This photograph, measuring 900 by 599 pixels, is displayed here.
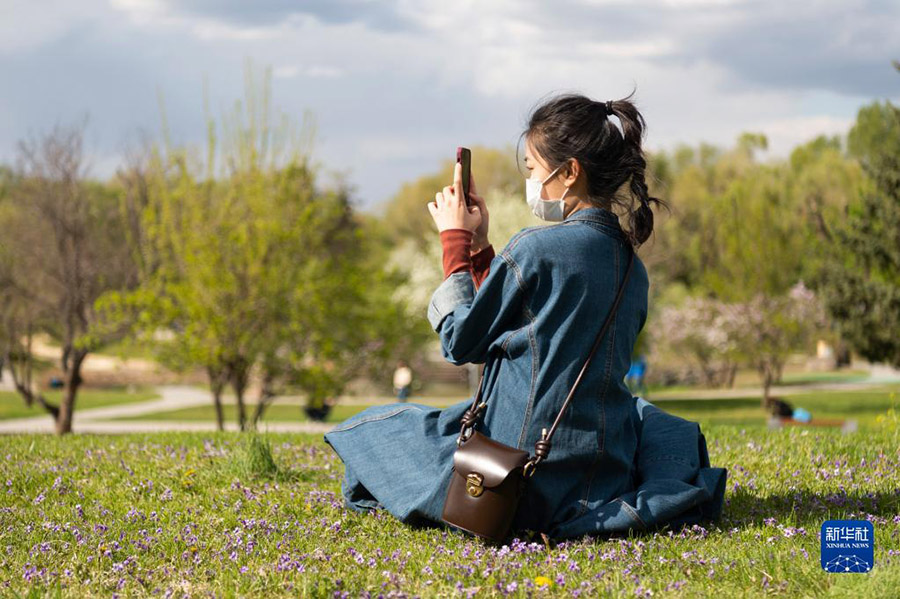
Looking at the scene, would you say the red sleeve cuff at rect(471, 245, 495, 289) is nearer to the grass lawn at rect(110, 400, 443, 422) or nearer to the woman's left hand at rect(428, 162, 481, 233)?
the woman's left hand at rect(428, 162, 481, 233)

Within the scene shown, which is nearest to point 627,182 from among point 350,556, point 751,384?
point 350,556

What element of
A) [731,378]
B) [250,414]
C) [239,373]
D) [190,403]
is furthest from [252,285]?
[731,378]

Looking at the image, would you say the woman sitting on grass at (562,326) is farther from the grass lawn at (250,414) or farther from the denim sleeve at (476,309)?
the grass lawn at (250,414)

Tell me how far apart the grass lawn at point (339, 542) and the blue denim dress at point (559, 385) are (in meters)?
0.13

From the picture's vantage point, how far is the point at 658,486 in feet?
12.9

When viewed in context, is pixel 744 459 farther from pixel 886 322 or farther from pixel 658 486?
pixel 886 322

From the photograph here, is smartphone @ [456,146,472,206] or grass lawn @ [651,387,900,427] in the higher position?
smartphone @ [456,146,472,206]

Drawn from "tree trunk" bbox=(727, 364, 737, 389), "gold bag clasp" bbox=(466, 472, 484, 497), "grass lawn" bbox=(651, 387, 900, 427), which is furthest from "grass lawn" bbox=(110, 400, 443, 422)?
"gold bag clasp" bbox=(466, 472, 484, 497)

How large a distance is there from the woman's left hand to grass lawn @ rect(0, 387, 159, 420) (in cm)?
2688

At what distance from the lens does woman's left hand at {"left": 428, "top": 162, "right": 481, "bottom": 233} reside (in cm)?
385

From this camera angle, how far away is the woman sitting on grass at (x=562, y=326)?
368 cm

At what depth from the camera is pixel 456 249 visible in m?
3.85

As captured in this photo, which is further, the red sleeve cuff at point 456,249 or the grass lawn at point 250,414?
the grass lawn at point 250,414

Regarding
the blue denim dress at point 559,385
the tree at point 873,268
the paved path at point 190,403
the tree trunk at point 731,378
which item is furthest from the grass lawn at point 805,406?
the blue denim dress at point 559,385
